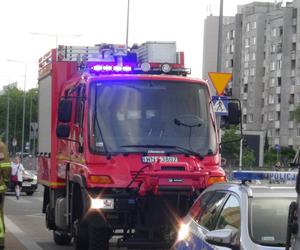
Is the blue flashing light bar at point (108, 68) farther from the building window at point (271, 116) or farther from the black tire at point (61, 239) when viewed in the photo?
the building window at point (271, 116)

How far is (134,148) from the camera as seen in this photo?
1099cm

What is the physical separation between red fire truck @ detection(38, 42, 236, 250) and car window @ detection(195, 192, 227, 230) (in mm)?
3154

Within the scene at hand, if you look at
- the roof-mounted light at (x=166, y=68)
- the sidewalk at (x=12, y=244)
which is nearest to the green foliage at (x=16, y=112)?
the sidewalk at (x=12, y=244)

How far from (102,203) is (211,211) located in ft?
12.0

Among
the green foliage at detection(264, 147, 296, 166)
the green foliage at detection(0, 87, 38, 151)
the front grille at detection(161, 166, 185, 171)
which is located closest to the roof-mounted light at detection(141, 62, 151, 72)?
the front grille at detection(161, 166, 185, 171)

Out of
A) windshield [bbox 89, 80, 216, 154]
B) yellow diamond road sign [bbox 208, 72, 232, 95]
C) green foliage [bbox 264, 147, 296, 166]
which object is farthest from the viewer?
green foliage [bbox 264, 147, 296, 166]

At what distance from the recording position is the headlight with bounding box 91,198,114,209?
1066 centimetres

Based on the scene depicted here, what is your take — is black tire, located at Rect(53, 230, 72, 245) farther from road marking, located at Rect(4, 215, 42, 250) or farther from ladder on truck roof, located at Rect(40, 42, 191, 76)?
ladder on truck roof, located at Rect(40, 42, 191, 76)

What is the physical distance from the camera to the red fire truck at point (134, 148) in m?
10.7

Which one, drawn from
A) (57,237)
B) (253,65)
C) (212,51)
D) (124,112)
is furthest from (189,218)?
(212,51)

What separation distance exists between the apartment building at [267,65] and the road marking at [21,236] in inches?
3271

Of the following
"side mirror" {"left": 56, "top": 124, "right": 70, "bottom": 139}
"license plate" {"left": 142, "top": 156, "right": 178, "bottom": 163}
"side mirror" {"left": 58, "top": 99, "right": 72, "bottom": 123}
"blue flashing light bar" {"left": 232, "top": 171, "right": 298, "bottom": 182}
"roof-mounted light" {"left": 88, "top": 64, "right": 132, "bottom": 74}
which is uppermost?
"roof-mounted light" {"left": 88, "top": 64, "right": 132, "bottom": 74}

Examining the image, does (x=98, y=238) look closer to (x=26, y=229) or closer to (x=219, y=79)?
(x=26, y=229)

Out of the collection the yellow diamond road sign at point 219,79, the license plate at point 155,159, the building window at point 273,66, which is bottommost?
the license plate at point 155,159
